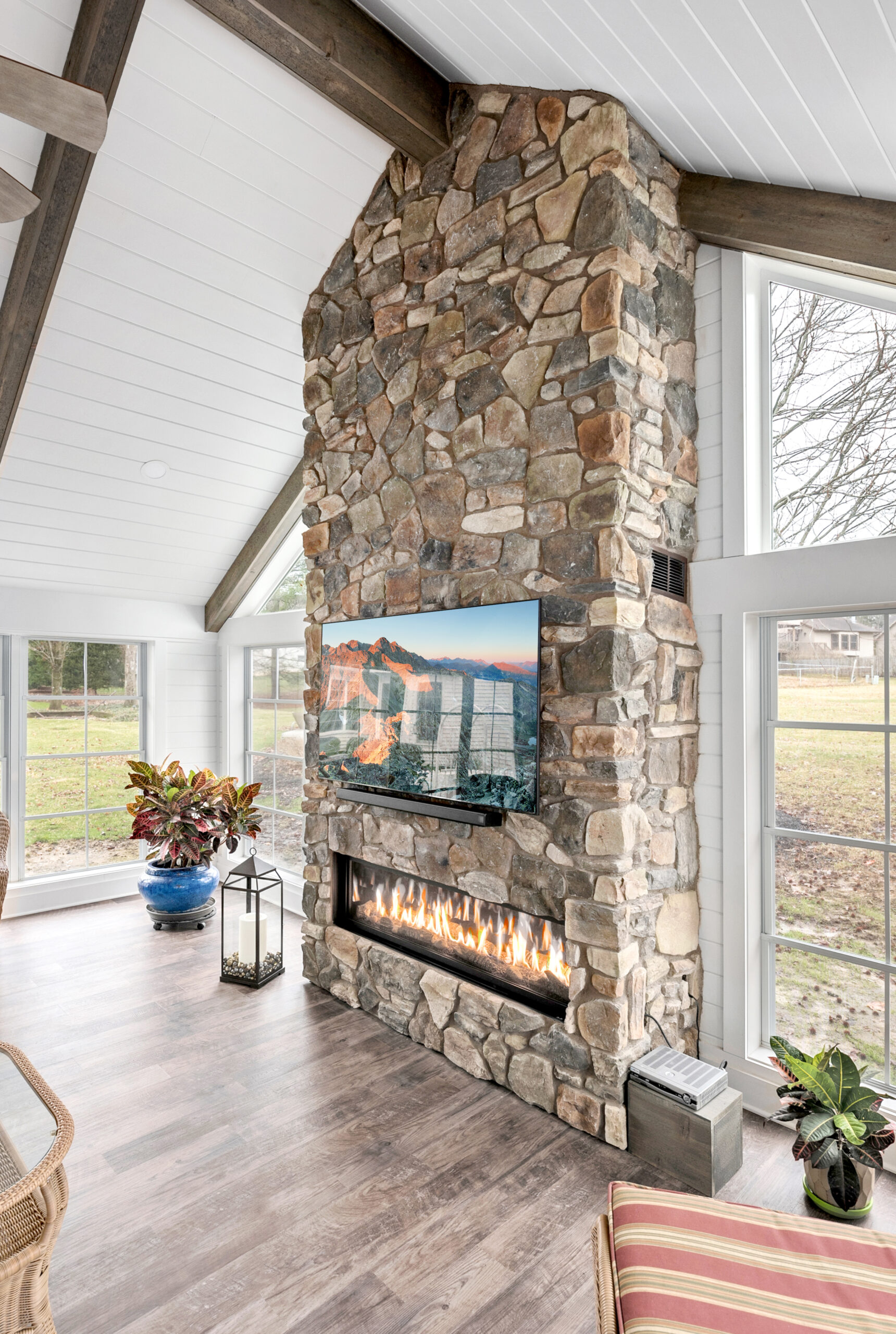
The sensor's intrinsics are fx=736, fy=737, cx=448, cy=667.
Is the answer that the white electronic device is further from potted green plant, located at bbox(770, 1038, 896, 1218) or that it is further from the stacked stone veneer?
potted green plant, located at bbox(770, 1038, 896, 1218)

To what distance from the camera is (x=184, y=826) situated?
15.7 ft

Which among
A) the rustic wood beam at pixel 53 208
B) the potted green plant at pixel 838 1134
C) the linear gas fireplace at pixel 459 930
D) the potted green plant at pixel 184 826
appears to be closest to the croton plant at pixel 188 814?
the potted green plant at pixel 184 826

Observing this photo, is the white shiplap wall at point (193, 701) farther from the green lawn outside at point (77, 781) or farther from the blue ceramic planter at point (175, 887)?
the blue ceramic planter at point (175, 887)

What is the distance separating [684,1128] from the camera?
237cm

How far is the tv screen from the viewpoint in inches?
108

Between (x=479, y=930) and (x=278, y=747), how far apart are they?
284 centimetres

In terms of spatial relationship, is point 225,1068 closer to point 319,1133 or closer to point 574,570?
point 319,1133

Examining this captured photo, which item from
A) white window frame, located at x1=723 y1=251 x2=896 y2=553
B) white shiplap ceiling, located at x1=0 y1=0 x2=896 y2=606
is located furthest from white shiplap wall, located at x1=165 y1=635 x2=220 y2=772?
white window frame, located at x1=723 y1=251 x2=896 y2=553

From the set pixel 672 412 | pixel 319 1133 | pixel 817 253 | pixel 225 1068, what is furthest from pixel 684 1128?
pixel 817 253

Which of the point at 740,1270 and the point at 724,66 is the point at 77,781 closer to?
the point at 740,1270

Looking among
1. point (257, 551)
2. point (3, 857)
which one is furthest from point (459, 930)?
point (257, 551)

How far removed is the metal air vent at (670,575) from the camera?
110 inches

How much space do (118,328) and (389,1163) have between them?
3.91 metres

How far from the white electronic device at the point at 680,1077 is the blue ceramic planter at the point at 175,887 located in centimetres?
323
